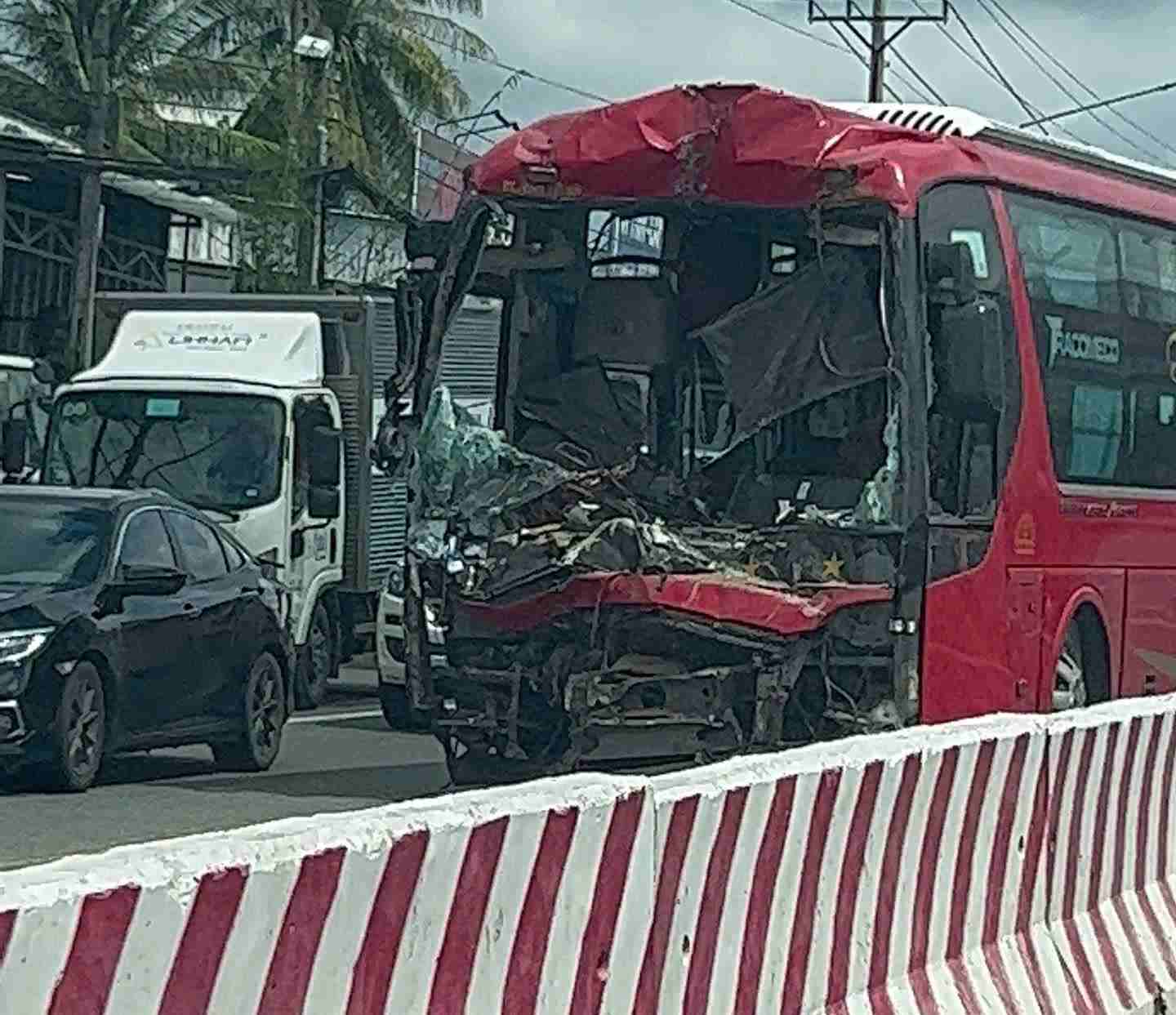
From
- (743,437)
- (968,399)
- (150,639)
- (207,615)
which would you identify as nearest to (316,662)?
(207,615)

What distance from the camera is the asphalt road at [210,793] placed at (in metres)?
12.9

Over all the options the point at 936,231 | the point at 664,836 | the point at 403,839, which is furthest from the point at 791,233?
the point at 403,839

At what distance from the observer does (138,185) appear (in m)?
40.2

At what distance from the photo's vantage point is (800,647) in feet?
42.2

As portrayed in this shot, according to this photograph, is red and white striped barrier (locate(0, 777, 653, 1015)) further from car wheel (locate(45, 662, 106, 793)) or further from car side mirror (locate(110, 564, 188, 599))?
car side mirror (locate(110, 564, 188, 599))

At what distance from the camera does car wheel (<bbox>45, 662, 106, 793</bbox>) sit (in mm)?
14062

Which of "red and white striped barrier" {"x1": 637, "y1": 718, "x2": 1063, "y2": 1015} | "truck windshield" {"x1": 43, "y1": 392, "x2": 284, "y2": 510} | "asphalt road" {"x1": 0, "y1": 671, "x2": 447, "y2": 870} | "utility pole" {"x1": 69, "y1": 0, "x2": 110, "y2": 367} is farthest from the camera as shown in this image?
"utility pole" {"x1": 69, "y1": 0, "x2": 110, "y2": 367}

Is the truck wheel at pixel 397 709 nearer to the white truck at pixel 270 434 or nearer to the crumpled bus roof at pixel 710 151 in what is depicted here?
the white truck at pixel 270 434

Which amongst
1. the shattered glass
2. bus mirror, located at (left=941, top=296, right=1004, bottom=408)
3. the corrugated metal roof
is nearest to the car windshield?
the shattered glass

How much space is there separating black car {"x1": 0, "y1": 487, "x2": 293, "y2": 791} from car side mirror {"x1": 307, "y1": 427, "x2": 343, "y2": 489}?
4.07 m

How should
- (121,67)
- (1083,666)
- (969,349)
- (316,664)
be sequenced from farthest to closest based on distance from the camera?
(121,67)
(316,664)
(1083,666)
(969,349)


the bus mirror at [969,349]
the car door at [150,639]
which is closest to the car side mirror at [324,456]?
the car door at [150,639]

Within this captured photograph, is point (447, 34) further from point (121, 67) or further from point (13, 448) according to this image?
point (13, 448)

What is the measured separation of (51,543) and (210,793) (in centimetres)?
161
